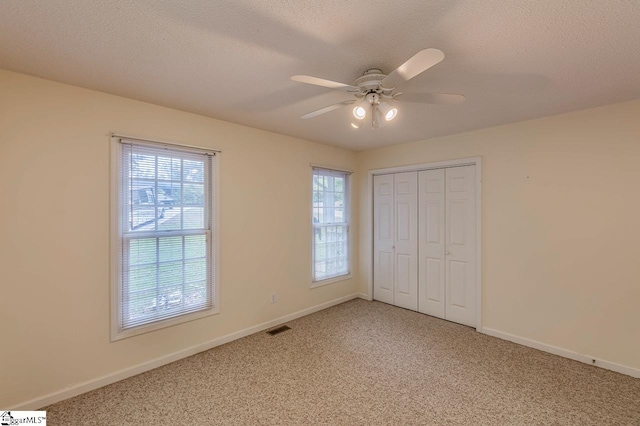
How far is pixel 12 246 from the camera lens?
2020 millimetres

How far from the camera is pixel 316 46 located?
1.69 m

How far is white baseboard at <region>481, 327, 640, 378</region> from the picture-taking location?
2.50m

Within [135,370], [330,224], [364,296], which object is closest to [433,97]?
[330,224]

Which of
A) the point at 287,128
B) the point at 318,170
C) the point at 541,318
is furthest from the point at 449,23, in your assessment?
the point at 541,318

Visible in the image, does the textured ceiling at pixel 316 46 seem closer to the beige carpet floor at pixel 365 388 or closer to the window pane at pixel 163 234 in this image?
the window pane at pixel 163 234

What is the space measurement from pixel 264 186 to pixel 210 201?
695 millimetres

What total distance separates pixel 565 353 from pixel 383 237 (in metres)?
2.40

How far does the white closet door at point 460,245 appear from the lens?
352cm

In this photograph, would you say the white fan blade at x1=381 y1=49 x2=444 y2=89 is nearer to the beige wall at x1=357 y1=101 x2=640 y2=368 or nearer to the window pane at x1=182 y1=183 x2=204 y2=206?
the window pane at x1=182 y1=183 x2=204 y2=206

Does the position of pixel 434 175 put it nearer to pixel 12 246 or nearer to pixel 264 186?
pixel 264 186

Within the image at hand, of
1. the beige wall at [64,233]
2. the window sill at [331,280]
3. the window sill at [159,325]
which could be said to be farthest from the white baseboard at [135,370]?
the window sill at [331,280]

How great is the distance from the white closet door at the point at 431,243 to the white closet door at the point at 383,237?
462 mm

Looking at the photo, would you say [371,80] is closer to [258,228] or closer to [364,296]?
[258,228]

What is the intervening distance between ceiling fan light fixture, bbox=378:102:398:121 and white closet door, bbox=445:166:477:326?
2.11 m
